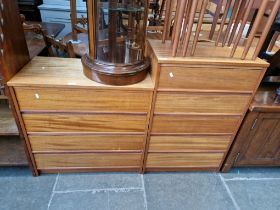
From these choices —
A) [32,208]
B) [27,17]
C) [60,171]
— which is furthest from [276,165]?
[27,17]

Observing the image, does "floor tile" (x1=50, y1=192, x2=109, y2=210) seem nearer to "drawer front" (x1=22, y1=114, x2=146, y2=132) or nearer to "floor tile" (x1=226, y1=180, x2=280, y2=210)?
"drawer front" (x1=22, y1=114, x2=146, y2=132)

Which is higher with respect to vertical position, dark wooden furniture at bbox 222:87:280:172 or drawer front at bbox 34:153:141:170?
dark wooden furniture at bbox 222:87:280:172

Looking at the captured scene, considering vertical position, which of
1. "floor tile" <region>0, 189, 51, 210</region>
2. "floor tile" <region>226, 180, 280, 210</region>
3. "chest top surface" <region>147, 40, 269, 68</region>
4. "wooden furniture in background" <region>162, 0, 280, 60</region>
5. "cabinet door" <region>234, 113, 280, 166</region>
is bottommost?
"floor tile" <region>0, 189, 51, 210</region>

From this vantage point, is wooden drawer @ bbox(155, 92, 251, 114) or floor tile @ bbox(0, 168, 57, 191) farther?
floor tile @ bbox(0, 168, 57, 191)

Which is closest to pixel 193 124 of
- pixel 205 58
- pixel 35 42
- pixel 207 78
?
pixel 207 78

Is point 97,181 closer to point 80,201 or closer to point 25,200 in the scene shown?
point 80,201

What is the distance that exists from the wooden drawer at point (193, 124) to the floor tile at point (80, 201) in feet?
1.93

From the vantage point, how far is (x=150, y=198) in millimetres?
1458

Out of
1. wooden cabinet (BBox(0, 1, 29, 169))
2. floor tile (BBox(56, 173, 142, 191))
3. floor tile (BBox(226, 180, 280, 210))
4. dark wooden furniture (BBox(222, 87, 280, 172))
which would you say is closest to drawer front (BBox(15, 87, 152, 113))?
wooden cabinet (BBox(0, 1, 29, 169))

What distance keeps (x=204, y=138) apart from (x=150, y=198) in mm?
557

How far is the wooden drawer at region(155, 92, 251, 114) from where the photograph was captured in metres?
1.21

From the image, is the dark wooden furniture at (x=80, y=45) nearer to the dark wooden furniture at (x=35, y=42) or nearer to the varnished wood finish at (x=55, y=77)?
the dark wooden furniture at (x=35, y=42)

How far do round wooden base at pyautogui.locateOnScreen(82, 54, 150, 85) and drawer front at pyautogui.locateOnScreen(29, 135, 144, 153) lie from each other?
0.40 m

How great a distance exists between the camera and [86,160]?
1.47 m
